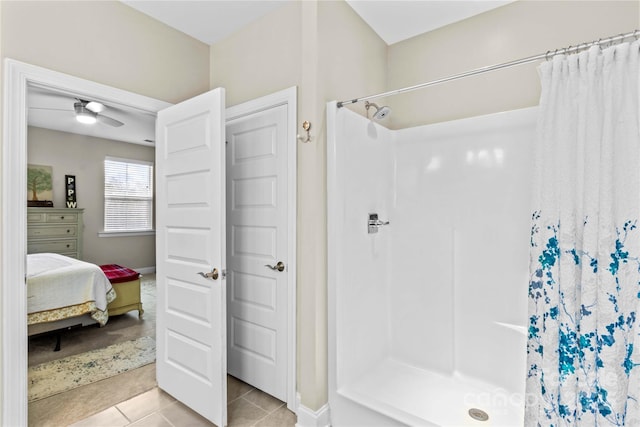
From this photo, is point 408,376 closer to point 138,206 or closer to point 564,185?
point 564,185

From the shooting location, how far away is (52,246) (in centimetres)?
511

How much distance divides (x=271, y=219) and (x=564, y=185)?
5.27 ft

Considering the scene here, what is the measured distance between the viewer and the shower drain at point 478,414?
1.86 meters

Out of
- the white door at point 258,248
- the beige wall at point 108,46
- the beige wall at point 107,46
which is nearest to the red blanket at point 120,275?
the white door at point 258,248

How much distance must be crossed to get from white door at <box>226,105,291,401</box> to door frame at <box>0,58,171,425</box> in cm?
116

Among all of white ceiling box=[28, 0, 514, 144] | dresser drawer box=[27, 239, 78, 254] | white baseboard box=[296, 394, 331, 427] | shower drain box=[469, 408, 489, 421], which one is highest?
white ceiling box=[28, 0, 514, 144]

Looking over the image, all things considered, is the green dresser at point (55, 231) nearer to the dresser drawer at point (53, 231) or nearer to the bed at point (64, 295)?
the dresser drawer at point (53, 231)

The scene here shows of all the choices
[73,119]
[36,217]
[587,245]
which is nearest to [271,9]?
[587,245]

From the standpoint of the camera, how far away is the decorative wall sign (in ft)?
17.8

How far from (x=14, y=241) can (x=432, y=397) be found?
2506 mm

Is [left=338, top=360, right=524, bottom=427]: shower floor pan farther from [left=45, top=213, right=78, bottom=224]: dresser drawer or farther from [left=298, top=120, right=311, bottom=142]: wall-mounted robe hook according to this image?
[left=45, top=213, right=78, bottom=224]: dresser drawer

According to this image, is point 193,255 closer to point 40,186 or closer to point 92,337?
point 92,337

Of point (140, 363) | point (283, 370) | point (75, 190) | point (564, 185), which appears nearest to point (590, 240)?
point (564, 185)

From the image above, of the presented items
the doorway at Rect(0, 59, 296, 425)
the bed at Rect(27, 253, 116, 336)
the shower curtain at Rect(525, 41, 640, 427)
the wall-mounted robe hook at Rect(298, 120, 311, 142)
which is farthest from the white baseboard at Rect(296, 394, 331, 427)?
the bed at Rect(27, 253, 116, 336)
